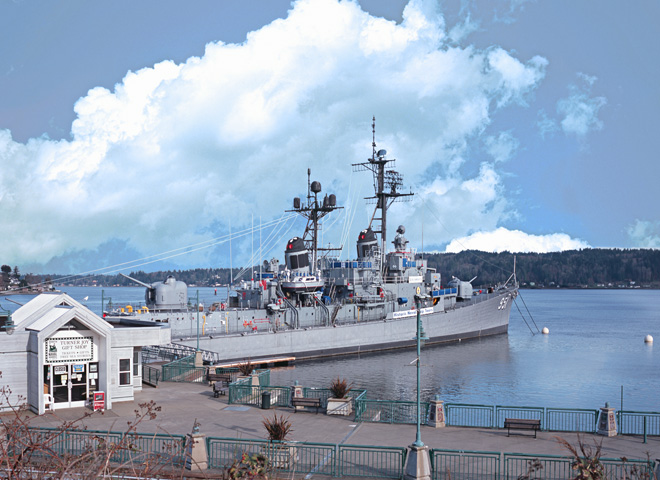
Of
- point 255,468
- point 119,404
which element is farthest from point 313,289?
point 255,468

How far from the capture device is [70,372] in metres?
23.0

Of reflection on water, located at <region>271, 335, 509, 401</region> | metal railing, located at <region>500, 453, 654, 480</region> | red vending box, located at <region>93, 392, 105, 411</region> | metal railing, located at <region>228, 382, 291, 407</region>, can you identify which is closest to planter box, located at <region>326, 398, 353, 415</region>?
metal railing, located at <region>228, 382, 291, 407</region>

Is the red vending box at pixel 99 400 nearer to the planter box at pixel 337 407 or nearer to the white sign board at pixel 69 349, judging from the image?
the white sign board at pixel 69 349

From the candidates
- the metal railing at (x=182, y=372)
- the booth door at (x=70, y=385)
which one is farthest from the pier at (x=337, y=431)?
the metal railing at (x=182, y=372)

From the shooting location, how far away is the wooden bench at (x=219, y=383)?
2687cm

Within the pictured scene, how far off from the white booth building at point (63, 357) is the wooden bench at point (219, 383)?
401 cm

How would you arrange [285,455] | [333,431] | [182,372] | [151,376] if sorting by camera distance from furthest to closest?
[182,372]
[151,376]
[333,431]
[285,455]

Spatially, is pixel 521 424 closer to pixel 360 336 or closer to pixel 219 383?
pixel 219 383

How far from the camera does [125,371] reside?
2453 cm

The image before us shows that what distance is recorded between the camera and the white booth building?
876 inches

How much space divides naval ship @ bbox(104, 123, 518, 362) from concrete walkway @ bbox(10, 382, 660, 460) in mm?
18370

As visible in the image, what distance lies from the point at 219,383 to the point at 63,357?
7.24m

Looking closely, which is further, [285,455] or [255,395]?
[255,395]

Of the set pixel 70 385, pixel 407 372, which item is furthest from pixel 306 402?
pixel 407 372
